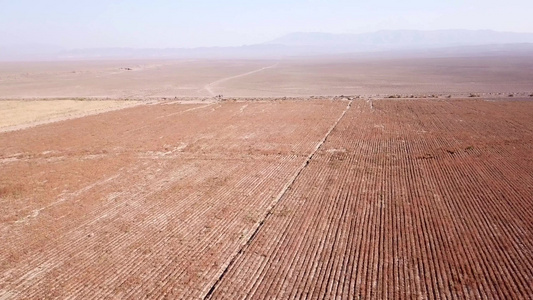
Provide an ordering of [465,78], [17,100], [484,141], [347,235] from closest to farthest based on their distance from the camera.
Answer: [347,235] → [484,141] → [17,100] → [465,78]

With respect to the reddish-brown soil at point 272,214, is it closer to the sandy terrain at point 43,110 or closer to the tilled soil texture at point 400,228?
the tilled soil texture at point 400,228

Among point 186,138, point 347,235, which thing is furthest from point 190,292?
point 186,138

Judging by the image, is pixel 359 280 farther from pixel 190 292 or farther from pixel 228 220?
pixel 228 220

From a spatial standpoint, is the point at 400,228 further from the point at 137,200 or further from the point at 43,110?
the point at 43,110

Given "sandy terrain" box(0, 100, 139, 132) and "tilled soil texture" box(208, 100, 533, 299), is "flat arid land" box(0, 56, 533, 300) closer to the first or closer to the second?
"tilled soil texture" box(208, 100, 533, 299)

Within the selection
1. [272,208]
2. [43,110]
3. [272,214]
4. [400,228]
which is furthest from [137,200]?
[43,110]

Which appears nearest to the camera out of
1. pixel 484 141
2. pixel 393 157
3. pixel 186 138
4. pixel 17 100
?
pixel 393 157

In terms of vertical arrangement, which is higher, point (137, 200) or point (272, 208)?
point (272, 208)
